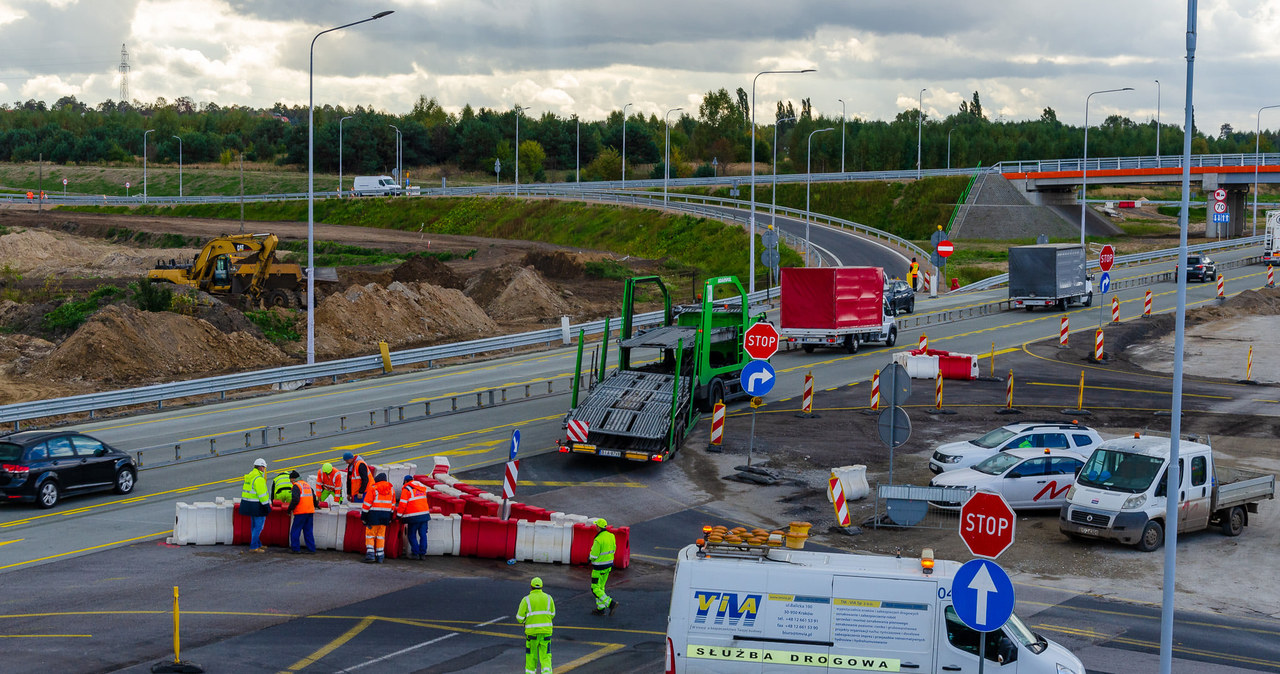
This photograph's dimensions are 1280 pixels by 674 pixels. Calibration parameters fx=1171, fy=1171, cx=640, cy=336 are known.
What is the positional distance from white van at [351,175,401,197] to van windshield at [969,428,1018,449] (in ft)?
294

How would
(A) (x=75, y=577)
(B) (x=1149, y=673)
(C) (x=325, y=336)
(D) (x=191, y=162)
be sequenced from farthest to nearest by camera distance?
(D) (x=191, y=162) < (C) (x=325, y=336) < (A) (x=75, y=577) < (B) (x=1149, y=673)

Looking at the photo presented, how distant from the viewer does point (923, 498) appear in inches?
803

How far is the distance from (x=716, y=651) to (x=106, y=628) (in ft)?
26.1

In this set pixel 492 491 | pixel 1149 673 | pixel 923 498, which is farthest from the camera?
pixel 492 491

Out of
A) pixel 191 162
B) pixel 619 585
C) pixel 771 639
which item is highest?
pixel 191 162

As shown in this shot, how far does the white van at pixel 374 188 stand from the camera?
108 meters

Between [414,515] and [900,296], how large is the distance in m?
36.1

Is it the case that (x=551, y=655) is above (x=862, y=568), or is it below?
below

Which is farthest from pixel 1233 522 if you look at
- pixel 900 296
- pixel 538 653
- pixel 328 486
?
pixel 900 296

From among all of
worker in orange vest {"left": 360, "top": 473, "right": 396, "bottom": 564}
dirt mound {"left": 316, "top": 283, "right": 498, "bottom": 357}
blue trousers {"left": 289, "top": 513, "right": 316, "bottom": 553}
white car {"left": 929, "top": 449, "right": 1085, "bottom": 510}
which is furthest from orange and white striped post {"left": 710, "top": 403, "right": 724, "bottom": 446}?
dirt mound {"left": 316, "top": 283, "right": 498, "bottom": 357}

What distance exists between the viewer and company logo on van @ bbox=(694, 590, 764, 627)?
11.8 meters

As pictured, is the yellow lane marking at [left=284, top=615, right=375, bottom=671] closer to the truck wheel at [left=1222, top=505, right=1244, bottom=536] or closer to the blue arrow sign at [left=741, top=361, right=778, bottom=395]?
the blue arrow sign at [left=741, top=361, right=778, bottom=395]

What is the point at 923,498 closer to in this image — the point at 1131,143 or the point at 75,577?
the point at 75,577

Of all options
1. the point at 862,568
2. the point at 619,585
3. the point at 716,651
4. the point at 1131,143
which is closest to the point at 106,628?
the point at 619,585
